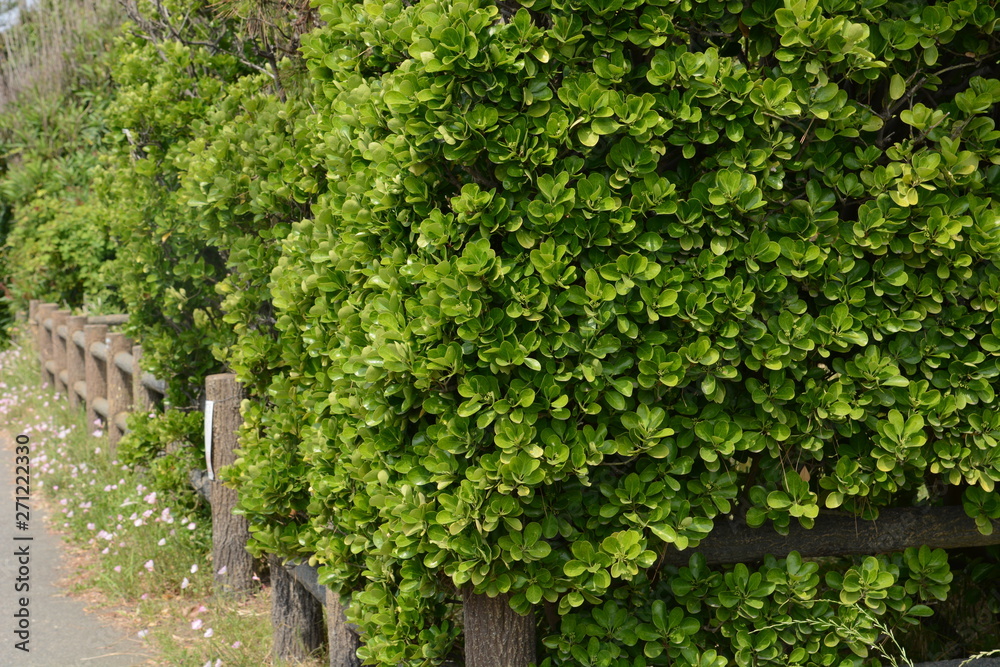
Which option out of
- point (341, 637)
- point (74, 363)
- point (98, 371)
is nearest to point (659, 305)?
Result: point (341, 637)

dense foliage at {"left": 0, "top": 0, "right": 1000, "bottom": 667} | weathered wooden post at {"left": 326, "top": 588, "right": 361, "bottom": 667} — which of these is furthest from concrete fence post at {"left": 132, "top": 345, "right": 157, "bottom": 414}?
dense foliage at {"left": 0, "top": 0, "right": 1000, "bottom": 667}

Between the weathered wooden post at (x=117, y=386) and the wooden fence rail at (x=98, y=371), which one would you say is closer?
the wooden fence rail at (x=98, y=371)

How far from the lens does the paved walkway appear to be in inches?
179

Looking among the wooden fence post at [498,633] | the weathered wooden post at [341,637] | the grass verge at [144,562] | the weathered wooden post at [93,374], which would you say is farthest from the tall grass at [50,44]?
the wooden fence post at [498,633]

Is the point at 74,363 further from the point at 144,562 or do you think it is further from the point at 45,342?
the point at 144,562

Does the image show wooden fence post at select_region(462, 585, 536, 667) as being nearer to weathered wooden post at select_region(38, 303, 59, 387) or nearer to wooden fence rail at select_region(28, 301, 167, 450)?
wooden fence rail at select_region(28, 301, 167, 450)

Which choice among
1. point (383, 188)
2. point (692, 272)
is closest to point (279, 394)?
point (383, 188)

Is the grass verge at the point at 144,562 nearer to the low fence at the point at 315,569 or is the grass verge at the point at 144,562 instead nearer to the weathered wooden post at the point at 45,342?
the low fence at the point at 315,569

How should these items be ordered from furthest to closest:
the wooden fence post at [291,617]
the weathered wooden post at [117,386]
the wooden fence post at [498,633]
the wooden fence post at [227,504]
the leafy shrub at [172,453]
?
the weathered wooden post at [117,386] < the leafy shrub at [172,453] < the wooden fence post at [227,504] < the wooden fence post at [291,617] < the wooden fence post at [498,633]

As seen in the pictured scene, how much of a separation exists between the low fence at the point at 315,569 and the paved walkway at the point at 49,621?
604 millimetres

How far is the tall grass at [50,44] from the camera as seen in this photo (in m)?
12.3

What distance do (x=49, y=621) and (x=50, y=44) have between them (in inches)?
460

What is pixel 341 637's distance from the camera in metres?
3.67

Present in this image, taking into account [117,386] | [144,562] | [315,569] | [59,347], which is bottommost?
[144,562]
